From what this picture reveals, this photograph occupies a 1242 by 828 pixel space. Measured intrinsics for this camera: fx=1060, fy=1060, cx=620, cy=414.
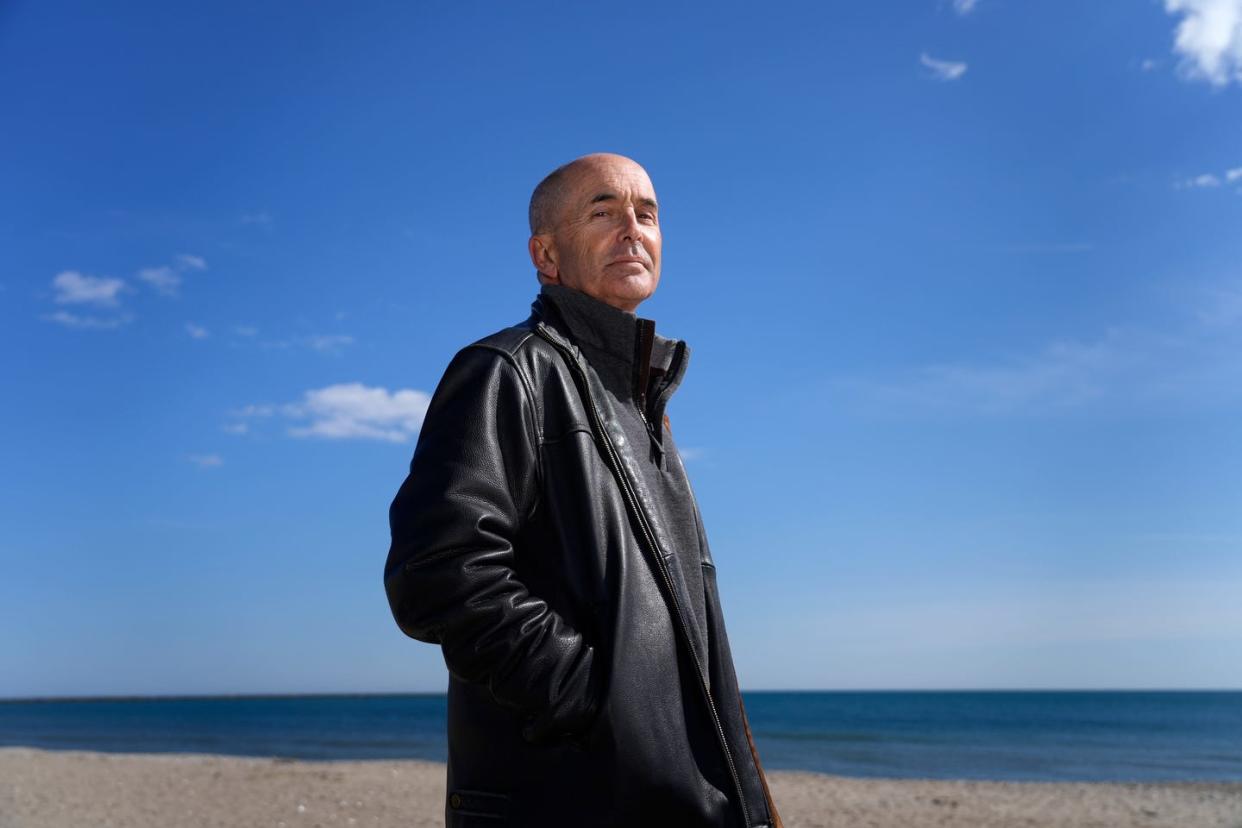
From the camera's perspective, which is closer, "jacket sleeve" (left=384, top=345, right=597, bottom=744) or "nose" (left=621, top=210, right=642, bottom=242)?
"jacket sleeve" (left=384, top=345, right=597, bottom=744)

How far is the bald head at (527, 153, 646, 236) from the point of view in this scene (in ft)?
7.32

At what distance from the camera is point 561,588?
1794 millimetres

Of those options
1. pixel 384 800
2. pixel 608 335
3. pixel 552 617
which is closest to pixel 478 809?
Answer: pixel 552 617

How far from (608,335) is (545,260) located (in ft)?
0.83

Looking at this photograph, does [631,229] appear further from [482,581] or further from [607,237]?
[482,581]

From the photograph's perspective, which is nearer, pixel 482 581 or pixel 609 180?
pixel 482 581

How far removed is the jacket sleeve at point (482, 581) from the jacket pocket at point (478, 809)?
12 cm

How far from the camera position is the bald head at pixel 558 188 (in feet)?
7.32

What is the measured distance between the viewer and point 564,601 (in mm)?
1782

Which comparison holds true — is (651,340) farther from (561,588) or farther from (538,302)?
(561,588)

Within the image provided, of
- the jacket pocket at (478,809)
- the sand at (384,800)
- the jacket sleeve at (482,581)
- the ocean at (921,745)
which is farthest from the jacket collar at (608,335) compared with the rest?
the ocean at (921,745)

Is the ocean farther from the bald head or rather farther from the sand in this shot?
the bald head

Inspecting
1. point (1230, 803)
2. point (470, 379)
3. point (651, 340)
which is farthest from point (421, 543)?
point (1230, 803)

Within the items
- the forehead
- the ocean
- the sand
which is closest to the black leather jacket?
the forehead
